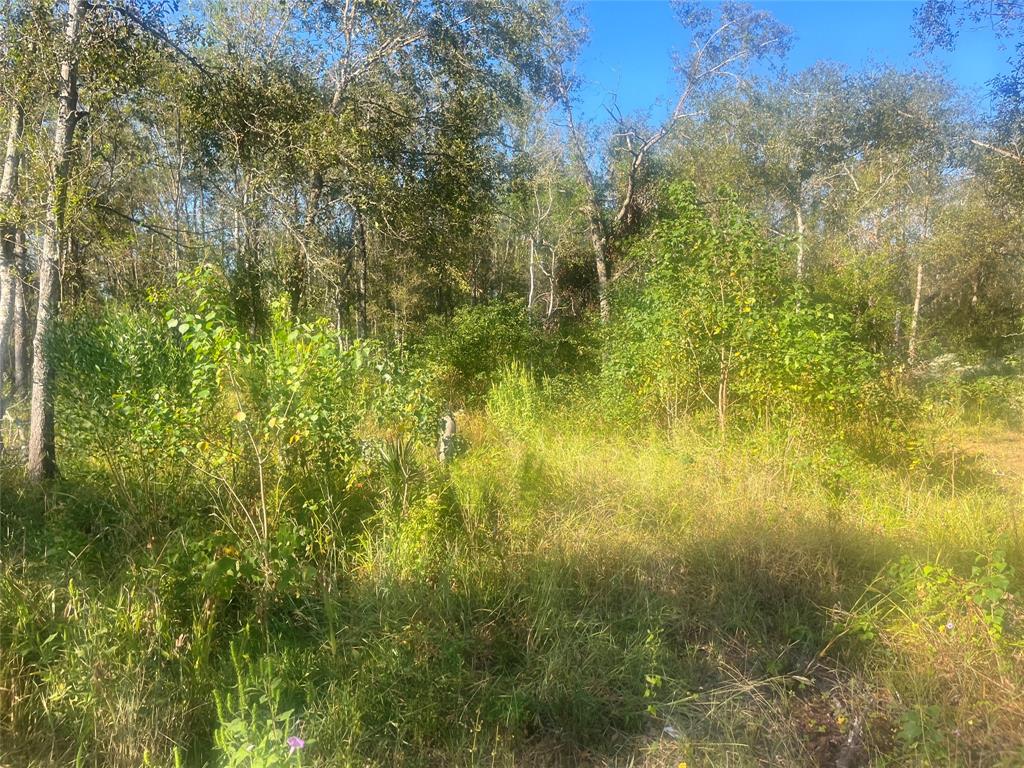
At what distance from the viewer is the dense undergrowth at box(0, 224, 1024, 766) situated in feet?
8.14

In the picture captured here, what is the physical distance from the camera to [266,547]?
10.4 feet

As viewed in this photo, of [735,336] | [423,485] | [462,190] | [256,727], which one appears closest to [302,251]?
[462,190]

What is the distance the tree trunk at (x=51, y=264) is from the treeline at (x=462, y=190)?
0.02 meters

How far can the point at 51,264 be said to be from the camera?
4.65m

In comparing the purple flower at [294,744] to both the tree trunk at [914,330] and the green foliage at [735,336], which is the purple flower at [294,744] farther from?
the tree trunk at [914,330]

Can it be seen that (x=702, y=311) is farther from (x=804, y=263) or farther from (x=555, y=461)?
(x=804, y=263)

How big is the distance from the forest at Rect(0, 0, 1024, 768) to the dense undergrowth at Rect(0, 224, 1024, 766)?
2 cm

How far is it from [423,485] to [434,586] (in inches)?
37.3

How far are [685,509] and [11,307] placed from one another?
5373 millimetres

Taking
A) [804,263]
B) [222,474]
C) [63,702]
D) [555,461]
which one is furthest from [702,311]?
[804,263]

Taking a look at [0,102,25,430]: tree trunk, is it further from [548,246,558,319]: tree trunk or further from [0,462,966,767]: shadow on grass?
[548,246,558,319]: tree trunk

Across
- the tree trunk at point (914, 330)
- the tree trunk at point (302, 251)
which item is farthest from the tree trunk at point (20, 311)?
the tree trunk at point (914, 330)

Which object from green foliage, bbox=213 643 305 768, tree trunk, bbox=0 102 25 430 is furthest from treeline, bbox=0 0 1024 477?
green foliage, bbox=213 643 305 768

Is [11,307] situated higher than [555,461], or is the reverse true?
[11,307]
